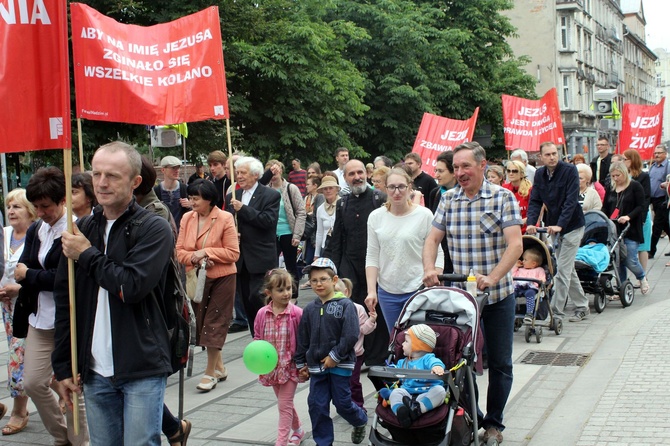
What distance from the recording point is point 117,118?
8836mm

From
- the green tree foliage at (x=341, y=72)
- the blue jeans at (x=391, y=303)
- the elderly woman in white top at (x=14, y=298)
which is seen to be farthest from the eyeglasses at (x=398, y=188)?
the green tree foliage at (x=341, y=72)

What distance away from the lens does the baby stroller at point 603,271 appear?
1157 centimetres

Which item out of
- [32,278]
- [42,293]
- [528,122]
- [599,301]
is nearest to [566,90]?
[528,122]

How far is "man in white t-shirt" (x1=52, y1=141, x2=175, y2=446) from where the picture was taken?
4.02 metres

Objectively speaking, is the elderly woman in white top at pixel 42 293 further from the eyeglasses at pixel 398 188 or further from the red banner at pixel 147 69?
the eyeglasses at pixel 398 188

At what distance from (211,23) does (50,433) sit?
5.42m

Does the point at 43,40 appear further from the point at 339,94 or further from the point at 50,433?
the point at 339,94

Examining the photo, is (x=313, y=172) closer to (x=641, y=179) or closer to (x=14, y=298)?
(x=641, y=179)

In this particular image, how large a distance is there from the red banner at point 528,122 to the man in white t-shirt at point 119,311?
48.2ft

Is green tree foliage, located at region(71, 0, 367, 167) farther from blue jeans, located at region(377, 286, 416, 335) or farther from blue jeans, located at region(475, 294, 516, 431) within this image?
blue jeans, located at region(475, 294, 516, 431)

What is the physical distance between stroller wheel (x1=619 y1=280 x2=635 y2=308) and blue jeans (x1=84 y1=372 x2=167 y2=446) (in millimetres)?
9097

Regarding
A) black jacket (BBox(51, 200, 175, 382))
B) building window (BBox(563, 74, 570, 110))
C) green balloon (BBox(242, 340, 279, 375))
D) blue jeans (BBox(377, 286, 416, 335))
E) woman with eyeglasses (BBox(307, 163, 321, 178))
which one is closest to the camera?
black jacket (BBox(51, 200, 175, 382))

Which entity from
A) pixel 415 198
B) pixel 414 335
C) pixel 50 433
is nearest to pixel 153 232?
pixel 414 335

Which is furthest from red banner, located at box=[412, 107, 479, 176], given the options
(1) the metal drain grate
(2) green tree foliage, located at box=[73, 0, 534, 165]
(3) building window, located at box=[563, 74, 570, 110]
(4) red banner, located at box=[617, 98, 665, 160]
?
(3) building window, located at box=[563, 74, 570, 110]
